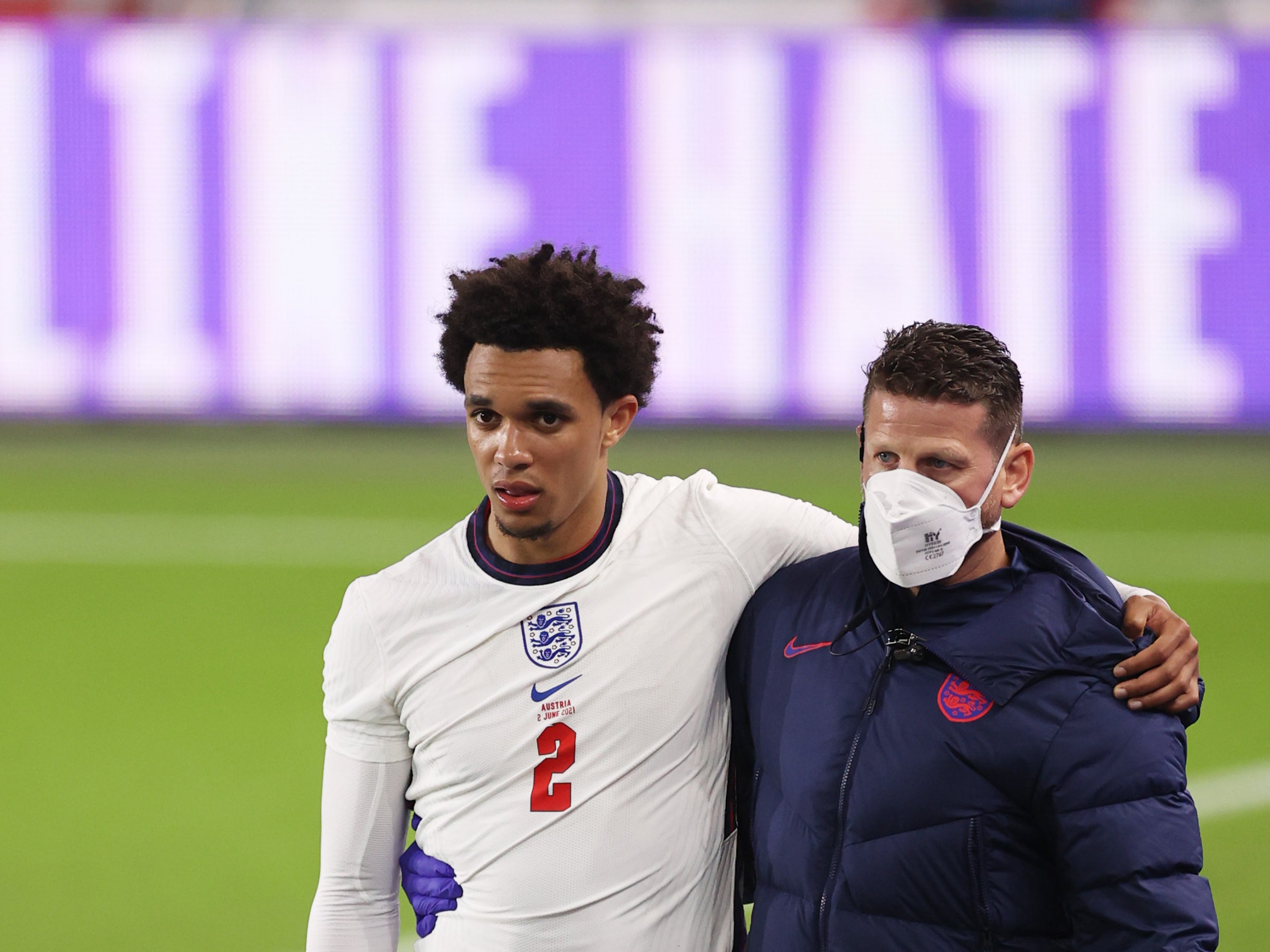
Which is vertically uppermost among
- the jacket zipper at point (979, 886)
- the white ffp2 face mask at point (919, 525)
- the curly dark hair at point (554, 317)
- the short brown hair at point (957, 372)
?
the curly dark hair at point (554, 317)

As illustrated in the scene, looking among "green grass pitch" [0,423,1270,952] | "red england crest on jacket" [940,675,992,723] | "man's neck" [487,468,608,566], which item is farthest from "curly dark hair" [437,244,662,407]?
"green grass pitch" [0,423,1270,952]

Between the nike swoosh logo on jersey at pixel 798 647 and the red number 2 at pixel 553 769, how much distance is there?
373 millimetres

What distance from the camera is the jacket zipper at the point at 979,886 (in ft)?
6.75

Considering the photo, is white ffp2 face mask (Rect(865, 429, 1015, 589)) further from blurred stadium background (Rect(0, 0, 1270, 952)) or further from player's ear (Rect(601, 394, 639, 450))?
blurred stadium background (Rect(0, 0, 1270, 952))

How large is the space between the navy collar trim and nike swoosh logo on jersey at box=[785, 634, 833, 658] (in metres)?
0.37

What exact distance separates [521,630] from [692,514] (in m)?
0.40

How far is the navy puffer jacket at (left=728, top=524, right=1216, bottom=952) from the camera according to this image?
6.50ft

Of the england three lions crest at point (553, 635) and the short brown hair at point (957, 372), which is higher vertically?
the short brown hair at point (957, 372)

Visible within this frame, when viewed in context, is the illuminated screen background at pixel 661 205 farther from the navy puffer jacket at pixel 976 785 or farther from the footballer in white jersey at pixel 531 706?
the navy puffer jacket at pixel 976 785

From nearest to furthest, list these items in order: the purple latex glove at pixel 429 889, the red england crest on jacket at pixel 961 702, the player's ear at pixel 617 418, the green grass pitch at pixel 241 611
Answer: the red england crest on jacket at pixel 961 702 < the purple latex glove at pixel 429 889 < the player's ear at pixel 617 418 < the green grass pitch at pixel 241 611

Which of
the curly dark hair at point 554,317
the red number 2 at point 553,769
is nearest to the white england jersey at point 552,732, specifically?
the red number 2 at point 553,769

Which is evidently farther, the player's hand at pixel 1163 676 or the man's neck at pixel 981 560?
the man's neck at pixel 981 560

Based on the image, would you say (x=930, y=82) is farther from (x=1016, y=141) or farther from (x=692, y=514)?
(x=692, y=514)

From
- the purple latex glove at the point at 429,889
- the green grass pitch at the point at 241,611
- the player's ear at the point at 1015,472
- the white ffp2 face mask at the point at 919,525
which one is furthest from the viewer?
the green grass pitch at the point at 241,611
